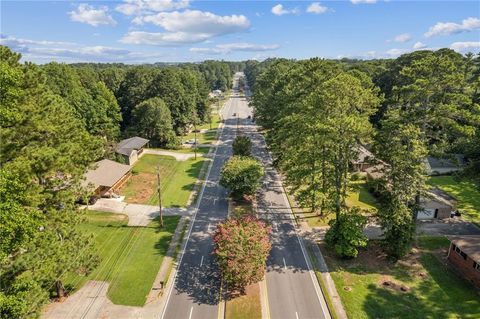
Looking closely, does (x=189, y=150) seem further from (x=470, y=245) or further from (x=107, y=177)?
(x=470, y=245)

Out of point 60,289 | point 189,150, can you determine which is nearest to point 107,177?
point 60,289

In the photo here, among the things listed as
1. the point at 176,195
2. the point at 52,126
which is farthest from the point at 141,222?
the point at 52,126

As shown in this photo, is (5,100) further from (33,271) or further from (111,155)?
(111,155)

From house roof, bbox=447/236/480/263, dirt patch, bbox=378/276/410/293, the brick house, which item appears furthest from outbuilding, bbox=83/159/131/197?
house roof, bbox=447/236/480/263

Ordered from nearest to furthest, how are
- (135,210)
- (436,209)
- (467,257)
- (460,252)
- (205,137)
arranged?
(467,257), (460,252), (436,209), (135,210), (205,137)

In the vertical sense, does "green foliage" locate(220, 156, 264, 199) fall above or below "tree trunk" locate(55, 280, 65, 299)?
above

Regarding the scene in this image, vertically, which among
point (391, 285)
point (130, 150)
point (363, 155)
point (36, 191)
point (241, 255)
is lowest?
point (391, 285)

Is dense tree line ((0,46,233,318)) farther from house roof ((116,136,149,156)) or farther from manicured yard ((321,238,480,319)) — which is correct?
house roof ((116,136,149,156))
